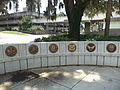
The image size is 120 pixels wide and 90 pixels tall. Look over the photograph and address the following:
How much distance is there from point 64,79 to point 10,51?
1.93 metres

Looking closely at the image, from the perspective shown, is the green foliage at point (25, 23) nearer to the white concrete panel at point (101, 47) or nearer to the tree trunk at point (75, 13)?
the tree trunk at point (75, 13)

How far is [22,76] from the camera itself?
352cm

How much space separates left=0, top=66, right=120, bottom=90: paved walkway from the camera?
288 cm

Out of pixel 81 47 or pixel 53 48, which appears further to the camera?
pixel 81 47

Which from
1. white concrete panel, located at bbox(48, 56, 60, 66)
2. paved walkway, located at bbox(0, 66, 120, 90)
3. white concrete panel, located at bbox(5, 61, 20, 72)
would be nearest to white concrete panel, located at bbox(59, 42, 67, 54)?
white concrete panel, located at bbox(48, 56, 60, 66)

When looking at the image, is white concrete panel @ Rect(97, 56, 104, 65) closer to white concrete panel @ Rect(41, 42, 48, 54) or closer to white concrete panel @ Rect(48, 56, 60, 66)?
white concrete panel @ Rect(48, 56, 60, 66)

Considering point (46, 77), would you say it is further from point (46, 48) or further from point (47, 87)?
point (46, 48)

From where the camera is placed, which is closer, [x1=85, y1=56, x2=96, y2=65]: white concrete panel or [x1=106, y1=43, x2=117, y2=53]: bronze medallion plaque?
[x1=106, y1=43, x2=117, y2=53]: bronze medallion plaque

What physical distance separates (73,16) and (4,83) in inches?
188

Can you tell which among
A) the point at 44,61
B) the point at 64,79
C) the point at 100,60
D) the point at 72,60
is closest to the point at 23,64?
the point at 44,61

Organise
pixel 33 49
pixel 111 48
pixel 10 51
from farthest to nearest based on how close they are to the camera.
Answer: pixel 111 48
pixel 33 49
pixel 10 51

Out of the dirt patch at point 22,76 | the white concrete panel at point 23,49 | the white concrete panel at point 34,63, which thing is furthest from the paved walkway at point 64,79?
the white concrete panel at point 23,49

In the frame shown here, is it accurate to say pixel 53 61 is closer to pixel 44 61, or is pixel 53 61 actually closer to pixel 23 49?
pixel 44 61

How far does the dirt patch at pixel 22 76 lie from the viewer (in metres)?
3.31
